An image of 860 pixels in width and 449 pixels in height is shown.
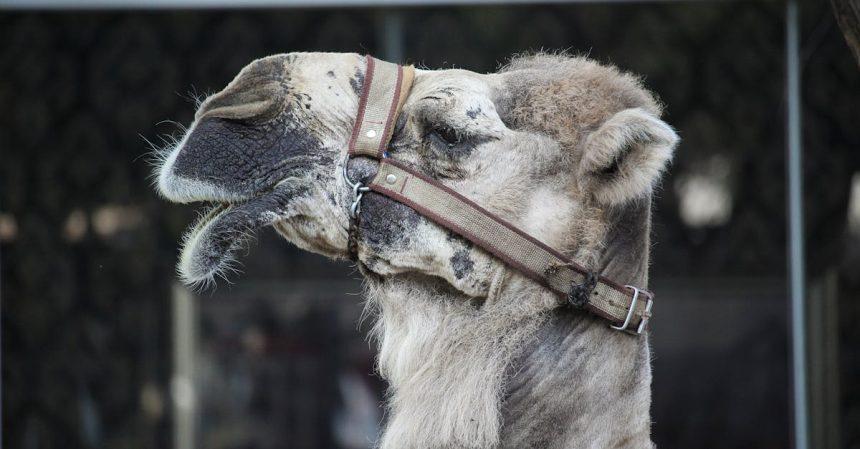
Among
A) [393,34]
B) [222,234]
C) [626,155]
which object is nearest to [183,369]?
[393,34]

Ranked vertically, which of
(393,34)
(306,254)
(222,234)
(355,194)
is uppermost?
(393,34)

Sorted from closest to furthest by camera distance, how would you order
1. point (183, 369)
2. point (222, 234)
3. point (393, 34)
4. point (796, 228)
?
point (222, 234)
point (796, 228)
point (393, 34)
point (183, 369)

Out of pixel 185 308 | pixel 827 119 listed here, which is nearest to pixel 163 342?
pixel 185 308

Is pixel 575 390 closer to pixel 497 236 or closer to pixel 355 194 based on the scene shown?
pixel 497 236

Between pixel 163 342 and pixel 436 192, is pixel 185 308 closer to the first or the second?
pixel 163 342

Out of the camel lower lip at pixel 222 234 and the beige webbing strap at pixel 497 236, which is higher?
the beige webbing strap at pixel 497 236

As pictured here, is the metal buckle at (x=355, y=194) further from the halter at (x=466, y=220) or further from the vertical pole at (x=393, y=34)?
the vertical pole at (x=393, y=34)

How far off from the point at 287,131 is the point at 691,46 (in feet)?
13.0

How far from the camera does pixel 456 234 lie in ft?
5.60

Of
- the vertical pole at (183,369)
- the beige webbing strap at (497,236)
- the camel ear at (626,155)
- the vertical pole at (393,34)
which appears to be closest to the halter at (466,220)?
the beige webbing strap at (497,236)

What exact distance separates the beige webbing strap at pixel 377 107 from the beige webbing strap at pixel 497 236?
4 centimetres

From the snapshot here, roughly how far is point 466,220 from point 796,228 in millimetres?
3273

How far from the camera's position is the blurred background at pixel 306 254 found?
4.86 m

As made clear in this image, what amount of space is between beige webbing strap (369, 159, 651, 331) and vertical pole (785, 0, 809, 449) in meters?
3.07
